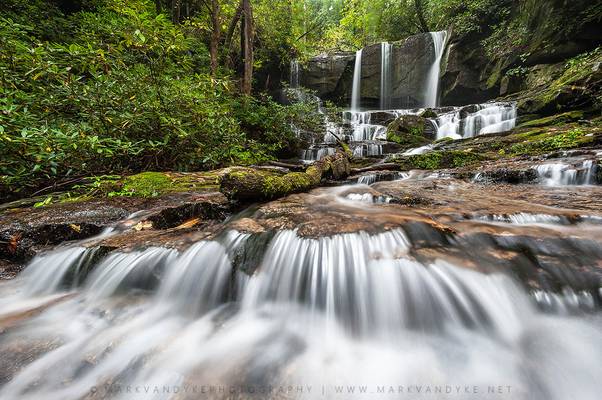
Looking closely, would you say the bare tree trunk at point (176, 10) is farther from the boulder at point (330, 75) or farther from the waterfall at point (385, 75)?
the waterfall at point (385, 75)

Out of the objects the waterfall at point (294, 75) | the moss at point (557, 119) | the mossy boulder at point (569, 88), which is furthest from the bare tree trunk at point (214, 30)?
the waterfall at point (294, 75)

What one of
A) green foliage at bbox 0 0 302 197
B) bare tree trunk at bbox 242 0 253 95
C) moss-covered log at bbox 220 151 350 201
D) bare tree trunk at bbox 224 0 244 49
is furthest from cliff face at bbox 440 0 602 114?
bare tree trunk at bbox 224 0 244 49

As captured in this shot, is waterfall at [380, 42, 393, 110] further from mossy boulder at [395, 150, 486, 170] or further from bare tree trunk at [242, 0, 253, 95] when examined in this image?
mossy boulder at [395, 150, 486, 170]

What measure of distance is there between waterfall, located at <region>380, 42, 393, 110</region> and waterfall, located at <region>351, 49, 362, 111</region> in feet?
4.62

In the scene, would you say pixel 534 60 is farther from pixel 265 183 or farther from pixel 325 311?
pixel 325 311

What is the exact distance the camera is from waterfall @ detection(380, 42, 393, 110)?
17.7m

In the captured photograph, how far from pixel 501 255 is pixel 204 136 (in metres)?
5.65

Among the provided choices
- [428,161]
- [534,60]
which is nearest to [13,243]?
[428,161]

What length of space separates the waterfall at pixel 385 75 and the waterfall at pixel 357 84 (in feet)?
4.62

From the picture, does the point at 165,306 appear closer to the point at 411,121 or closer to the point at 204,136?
the point at 204,136

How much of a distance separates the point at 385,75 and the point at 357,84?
1.90m

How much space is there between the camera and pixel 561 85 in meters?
8.35

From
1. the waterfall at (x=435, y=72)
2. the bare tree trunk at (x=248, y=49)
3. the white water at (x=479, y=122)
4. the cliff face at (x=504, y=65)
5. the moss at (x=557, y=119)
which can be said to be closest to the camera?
the moss at (x=557, y=119)

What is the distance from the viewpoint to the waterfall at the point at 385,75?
17703mm
